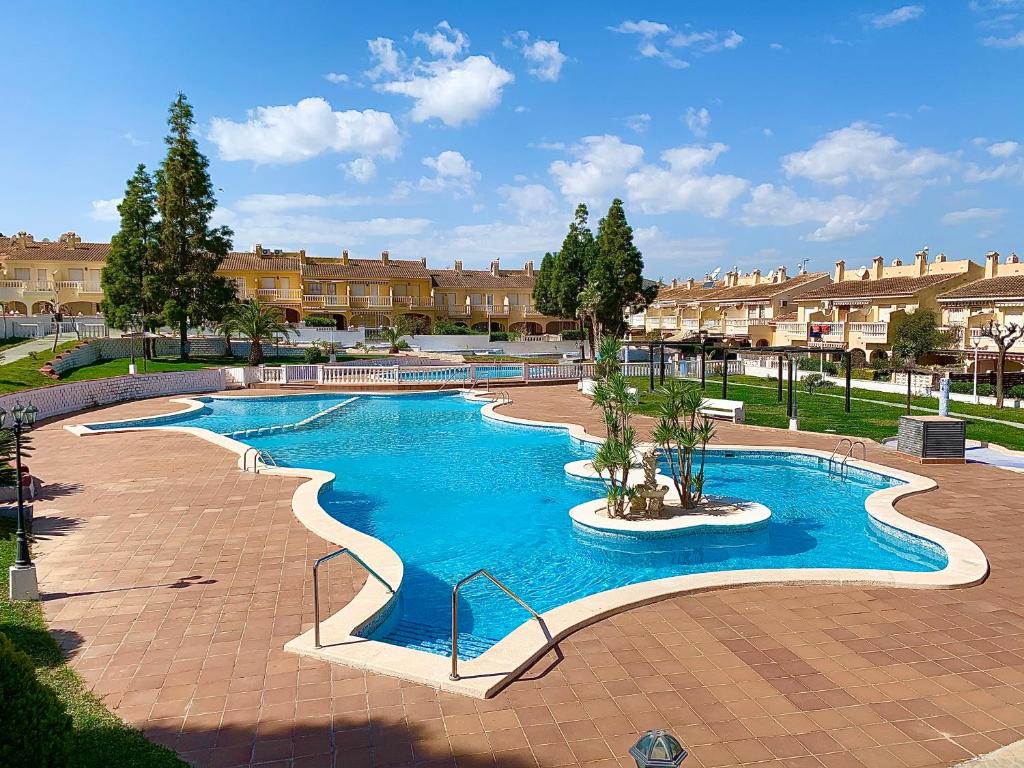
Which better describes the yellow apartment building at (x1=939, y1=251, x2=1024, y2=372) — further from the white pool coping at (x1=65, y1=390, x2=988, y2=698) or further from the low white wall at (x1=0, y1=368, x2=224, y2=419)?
the low white wall at (x1=0, y1=368, x2=224, y2=419)

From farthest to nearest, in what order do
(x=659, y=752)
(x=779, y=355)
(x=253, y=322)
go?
(x=253, y=322), (x=779, y=355), (x=659, y=752)

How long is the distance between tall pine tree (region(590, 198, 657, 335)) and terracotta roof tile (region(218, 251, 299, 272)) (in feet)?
112

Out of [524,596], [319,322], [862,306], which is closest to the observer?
[524,596]

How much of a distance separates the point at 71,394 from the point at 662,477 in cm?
2173

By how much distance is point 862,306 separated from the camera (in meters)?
Answer: 48.6

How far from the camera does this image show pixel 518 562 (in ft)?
36.2

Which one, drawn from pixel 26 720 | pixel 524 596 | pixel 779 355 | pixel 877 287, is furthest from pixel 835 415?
pixel 877 287

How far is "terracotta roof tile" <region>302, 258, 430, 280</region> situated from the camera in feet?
221

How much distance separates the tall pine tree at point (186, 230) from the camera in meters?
39.4

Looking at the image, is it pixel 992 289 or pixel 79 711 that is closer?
pixel 79 711

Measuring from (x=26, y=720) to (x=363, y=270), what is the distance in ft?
225

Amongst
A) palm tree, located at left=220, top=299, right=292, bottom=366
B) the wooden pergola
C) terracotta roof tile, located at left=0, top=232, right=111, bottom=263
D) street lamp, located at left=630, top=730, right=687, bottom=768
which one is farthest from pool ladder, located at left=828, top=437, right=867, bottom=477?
terracotta roof tile, located at left=0, top=232, right=111, bottom=263

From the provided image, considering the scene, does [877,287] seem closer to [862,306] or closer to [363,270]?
[862,306]

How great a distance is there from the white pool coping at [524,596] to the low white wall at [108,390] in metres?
14.8
